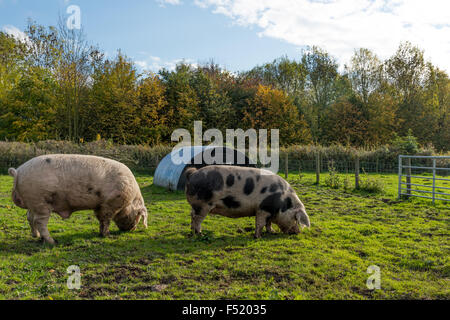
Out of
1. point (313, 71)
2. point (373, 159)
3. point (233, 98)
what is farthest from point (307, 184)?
point (313, 71)

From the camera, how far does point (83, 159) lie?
5969mm

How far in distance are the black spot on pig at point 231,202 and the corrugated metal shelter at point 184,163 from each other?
18.1 ft

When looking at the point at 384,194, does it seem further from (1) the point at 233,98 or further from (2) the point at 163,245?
(1) the point at 233,98

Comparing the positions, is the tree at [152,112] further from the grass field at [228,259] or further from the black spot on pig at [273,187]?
the black spot on pig at [273,187]

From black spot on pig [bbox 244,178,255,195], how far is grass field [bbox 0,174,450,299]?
0.91 meters

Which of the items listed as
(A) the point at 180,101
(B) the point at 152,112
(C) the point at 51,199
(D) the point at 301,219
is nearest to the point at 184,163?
(D) the point at 301,219

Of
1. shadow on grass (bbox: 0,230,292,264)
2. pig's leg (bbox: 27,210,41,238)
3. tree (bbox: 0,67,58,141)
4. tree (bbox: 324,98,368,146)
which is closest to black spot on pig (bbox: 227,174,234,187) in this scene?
shadow on grass (bbox: 0,230,292,264)

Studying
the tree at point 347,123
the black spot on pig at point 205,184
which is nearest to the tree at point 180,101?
the tree at point 347,123

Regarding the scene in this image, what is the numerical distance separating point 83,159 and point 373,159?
739 inches

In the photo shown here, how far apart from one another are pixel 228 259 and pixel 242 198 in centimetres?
144

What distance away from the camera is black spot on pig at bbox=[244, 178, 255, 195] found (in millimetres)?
6297

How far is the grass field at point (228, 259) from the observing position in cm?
402

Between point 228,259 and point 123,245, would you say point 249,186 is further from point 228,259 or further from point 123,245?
point 123,245

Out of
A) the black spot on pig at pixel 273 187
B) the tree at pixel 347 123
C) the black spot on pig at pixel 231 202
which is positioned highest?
the tree at pixel 347 123
